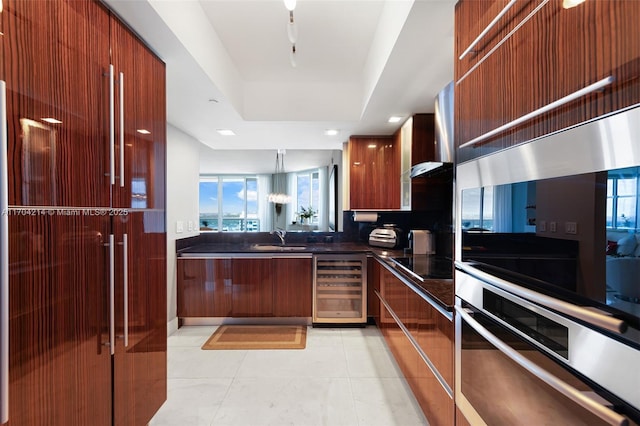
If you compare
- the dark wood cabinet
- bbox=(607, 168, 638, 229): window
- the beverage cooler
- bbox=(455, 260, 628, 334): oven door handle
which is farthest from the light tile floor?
bbox=(607, 168, 638, 229): window

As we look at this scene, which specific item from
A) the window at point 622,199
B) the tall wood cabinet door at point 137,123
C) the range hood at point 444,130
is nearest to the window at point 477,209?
the window at point 622,199

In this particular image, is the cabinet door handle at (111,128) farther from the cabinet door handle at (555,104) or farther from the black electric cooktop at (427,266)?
the black electric cooktop at (427,266)

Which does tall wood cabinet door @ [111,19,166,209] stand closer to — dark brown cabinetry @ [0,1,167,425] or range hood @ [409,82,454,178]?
dark brown cabinetry @ [0,1,167,425]

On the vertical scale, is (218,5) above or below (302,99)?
above

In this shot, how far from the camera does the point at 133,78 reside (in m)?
1.44

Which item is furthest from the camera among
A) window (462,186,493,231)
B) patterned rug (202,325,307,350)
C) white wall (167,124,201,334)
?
white wall (167,124,201,334)

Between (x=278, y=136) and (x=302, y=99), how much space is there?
707 mm

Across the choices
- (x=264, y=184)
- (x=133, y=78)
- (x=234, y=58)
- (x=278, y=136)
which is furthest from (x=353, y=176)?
(x=264, y=184)

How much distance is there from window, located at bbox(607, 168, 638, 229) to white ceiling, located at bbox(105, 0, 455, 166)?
109cm

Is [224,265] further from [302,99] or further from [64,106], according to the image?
[64,106]

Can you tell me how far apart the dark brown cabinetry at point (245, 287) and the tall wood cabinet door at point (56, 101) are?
202cm

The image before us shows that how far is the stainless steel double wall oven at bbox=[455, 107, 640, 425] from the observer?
571 millimetres

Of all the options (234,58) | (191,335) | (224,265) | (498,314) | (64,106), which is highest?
(234,58)

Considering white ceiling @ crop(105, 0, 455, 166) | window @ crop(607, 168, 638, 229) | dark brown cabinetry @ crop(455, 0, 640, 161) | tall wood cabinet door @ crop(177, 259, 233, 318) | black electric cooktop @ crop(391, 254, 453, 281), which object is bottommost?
tall wood cabinet door @ crop(177, 259, 233, 318)
